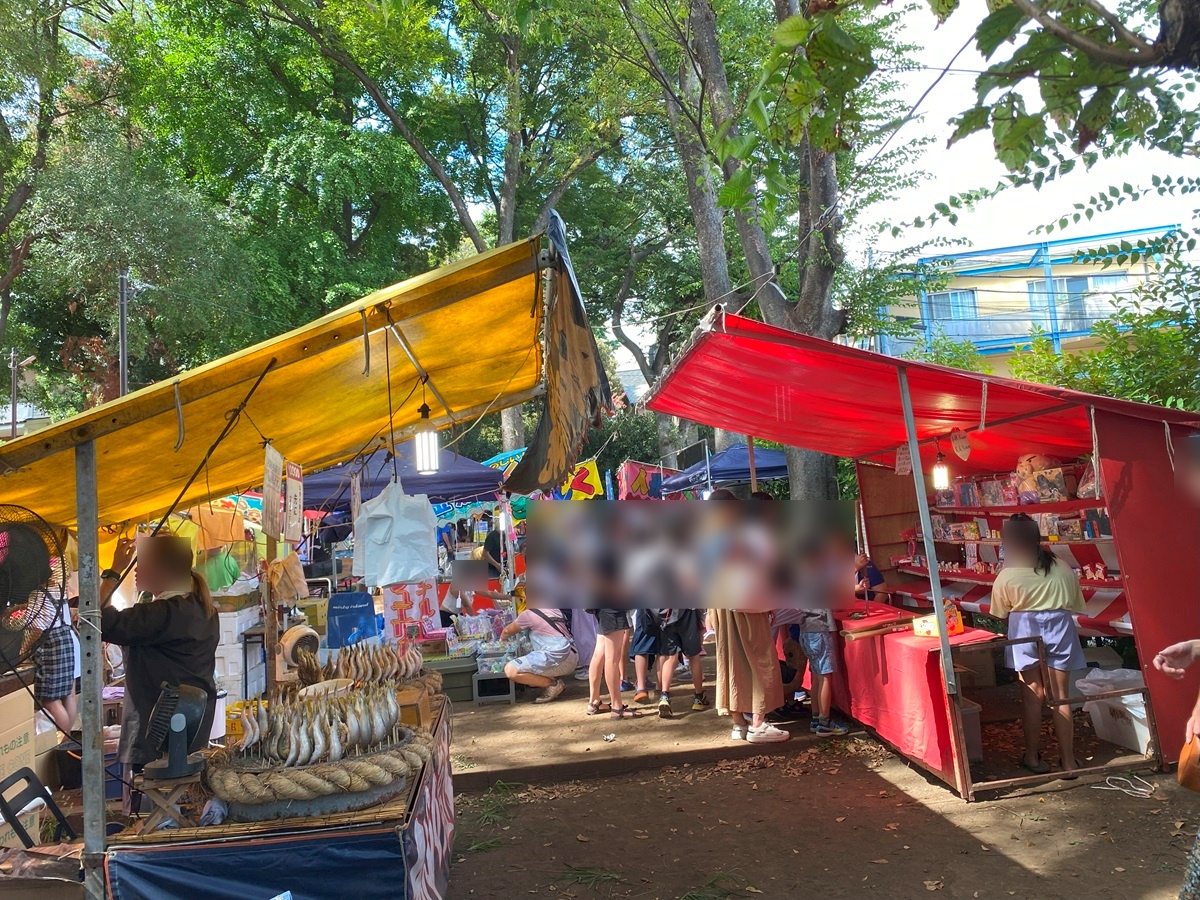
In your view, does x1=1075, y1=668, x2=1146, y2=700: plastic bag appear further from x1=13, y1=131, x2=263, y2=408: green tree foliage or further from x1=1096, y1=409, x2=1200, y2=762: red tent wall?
x1=13, y1=131, x2=263, y2=408: green tree foliage

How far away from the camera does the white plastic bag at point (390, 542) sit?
15.3 ft

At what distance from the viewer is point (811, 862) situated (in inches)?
191

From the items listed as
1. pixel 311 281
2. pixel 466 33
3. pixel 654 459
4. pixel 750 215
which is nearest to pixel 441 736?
pixel 750 215

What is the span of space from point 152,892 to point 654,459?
101 ft

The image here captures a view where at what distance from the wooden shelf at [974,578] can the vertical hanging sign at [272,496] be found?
5746 millimetres

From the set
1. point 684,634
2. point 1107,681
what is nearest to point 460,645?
point 684,634

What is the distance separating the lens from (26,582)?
137 inches

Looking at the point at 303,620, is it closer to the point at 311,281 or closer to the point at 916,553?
the point at 916,553

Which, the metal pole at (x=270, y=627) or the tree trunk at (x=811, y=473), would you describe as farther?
the tree trunk at (x=811, y=473)

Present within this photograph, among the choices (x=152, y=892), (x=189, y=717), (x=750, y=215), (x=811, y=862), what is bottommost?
(x=811, y=862)

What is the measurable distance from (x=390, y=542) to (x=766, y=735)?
3.86m

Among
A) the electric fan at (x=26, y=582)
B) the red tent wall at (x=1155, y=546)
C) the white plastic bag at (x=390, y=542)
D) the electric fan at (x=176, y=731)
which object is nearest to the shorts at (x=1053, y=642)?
the red tent wall at (x=1155, y=546)

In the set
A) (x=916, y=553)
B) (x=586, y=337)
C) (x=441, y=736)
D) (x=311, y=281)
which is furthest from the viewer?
(x=311, y=281)

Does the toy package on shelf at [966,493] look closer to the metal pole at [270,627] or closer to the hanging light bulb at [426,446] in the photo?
the hanging light bulb at [426,446]
